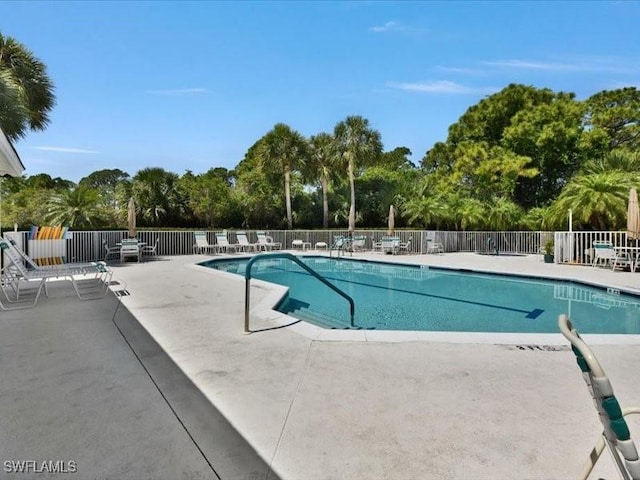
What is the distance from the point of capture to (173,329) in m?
4.39

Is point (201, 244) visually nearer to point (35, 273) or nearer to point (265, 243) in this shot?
point (265, 243)

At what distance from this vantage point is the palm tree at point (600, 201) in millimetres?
12703

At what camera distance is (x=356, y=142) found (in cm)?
2481

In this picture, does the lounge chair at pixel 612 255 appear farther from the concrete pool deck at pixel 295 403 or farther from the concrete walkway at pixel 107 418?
the concrete walkway at pixel 107 418

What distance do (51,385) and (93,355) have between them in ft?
2.20

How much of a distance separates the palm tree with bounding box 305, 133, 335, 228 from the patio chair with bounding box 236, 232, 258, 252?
8230mm

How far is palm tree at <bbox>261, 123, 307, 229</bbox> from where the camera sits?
24.6 metres

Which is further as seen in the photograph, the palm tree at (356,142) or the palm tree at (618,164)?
the palm tree at (356,142)

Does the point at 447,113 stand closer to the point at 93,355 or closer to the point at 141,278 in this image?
the point at 141,278

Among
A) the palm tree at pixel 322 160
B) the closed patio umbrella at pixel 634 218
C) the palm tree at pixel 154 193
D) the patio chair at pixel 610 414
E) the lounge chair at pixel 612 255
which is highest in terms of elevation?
the palm tree at pixel 322 160

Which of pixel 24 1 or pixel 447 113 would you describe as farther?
pixel 447 113

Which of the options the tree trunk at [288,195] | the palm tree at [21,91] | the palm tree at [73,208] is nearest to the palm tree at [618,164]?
the tree trunk at [288,195]

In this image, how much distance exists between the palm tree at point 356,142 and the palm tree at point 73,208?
48.0 feet

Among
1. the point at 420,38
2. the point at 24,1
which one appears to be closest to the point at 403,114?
the point at 420,38
